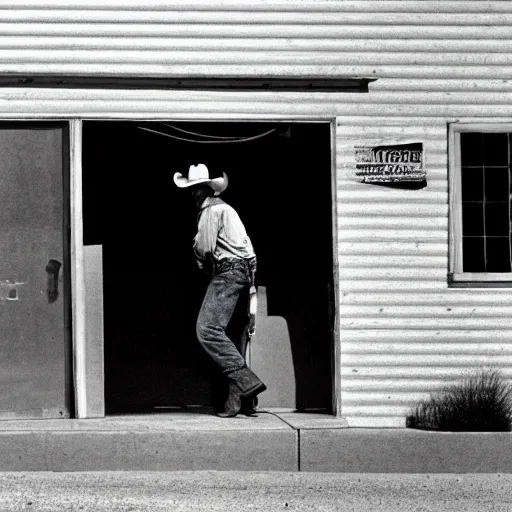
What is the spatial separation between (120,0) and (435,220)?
302 cm

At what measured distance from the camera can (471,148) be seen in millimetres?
12508

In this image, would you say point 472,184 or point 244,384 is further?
point 472,184

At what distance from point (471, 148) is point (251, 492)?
3629mm

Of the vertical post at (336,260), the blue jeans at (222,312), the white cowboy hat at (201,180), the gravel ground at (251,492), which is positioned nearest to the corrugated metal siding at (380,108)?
the vertical post at (336,260)

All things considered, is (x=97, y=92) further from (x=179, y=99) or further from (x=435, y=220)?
(x=435, y=220)

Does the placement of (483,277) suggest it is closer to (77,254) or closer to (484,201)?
(484,201)

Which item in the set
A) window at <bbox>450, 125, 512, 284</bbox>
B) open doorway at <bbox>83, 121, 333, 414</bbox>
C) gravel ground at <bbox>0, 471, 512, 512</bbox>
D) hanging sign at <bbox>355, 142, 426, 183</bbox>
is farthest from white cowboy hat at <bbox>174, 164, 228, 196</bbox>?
gravel ground at <bbox>0, 471, 512, 512</bbox>

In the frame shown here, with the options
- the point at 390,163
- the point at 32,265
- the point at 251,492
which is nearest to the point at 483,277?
the point at 390,163

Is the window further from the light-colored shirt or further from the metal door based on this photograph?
the metal door

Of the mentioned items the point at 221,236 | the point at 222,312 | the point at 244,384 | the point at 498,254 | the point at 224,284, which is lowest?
the point at 244,384

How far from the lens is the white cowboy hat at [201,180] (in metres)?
12.6

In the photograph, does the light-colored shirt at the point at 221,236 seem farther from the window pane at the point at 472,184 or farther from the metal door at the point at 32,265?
the window pane at the point at 472,184

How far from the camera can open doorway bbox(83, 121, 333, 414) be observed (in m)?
13.3

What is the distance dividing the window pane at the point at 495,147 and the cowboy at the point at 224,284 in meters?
2.04
